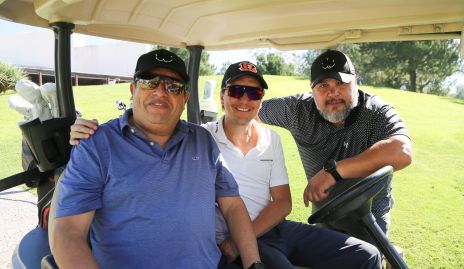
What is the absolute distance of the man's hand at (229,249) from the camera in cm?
193

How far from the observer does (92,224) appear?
1619 mm

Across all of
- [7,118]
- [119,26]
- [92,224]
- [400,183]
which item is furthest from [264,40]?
[7,118]

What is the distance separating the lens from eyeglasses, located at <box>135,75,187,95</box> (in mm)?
1780

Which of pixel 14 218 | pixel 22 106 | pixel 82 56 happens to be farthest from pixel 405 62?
pixel 22 106

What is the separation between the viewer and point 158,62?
1.77 metres

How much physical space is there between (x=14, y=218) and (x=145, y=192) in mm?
4026

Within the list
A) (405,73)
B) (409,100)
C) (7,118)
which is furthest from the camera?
(405,73)

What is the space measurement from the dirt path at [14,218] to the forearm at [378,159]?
3.08m

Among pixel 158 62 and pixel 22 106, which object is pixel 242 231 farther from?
pixel 22 106

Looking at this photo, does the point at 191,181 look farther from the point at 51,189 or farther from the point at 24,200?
the point at 24,200

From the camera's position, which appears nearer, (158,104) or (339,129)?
(158,104)

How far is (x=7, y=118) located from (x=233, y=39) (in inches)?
510

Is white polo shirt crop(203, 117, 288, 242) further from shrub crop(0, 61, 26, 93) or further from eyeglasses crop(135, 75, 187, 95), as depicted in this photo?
shrub crop(0, 61, 26, 93)

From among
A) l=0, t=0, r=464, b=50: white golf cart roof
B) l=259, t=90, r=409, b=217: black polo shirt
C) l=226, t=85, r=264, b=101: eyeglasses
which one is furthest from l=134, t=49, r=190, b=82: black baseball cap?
l=259, t=90, r=409, b=217: black polo shirt
